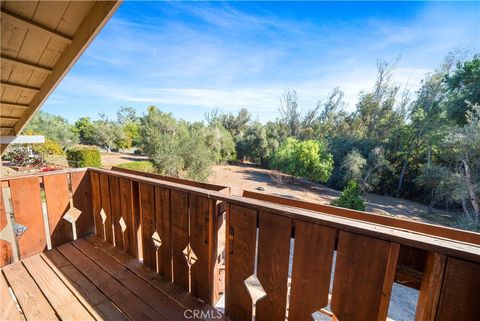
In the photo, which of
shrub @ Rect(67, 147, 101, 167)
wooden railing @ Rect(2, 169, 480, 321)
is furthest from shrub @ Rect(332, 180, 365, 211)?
shrub @ Rect(67, 147, 101, 167)

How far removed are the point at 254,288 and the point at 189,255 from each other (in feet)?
1.53

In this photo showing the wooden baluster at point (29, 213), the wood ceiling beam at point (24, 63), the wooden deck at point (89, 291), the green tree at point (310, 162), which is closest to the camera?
the wooden deck at point (89, 291)

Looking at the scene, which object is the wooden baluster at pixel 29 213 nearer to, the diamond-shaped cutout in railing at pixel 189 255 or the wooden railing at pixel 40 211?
the wooden railing at pixel 40 211

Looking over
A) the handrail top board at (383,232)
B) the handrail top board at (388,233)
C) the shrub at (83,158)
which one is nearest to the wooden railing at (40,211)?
the handrail top board at (383,232)

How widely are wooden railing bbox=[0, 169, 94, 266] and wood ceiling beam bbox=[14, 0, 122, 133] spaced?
1011mm

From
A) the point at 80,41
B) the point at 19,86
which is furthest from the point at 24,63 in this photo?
the point at 80,41

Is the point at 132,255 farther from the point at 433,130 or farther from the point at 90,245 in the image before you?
the point at 433,130

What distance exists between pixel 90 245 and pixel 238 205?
1.62m

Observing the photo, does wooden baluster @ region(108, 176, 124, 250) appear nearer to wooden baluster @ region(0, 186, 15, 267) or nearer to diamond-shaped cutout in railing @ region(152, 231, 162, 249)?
diamond-shaped cutout in railing @ region(152, 231, 162, 249)

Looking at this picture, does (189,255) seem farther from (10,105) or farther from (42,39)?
(10,105)

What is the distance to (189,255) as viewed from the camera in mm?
1238

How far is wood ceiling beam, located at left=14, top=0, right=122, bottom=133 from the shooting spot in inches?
54.6

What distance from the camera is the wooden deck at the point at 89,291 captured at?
1115 mm

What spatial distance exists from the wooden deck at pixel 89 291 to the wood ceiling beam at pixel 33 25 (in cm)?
175
